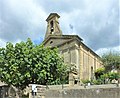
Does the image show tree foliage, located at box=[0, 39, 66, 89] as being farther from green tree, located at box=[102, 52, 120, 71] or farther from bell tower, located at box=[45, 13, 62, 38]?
bell tower, located at box=[45, 13, 62, 38]

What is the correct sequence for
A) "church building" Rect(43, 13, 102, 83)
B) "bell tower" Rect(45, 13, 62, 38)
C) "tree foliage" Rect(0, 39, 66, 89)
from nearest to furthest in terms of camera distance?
1. "tree foliage" Rect(0, 39, 66, 89)
2. "church building" Rect(43, 13, 102, 83)
3. "bell tower" Rect(45, 13, 62, 38)

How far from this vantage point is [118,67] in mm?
34500

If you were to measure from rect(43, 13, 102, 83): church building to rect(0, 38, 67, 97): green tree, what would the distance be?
595 centimetres

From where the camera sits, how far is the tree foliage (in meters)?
25.8

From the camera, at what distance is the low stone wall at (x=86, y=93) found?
1670cm

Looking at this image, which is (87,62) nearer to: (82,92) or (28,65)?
(28,65)

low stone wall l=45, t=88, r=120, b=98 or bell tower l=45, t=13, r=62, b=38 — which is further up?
bell tower l=45, t=13, r=62, b=38

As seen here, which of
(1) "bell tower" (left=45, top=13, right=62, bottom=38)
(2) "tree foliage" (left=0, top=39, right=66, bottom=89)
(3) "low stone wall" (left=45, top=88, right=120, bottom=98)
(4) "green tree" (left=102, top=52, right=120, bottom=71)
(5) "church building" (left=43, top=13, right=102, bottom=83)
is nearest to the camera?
(3) "low stone wall" (left=45, top=88, right=120, bottom=98)

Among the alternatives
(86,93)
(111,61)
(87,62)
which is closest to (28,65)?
(86,93)

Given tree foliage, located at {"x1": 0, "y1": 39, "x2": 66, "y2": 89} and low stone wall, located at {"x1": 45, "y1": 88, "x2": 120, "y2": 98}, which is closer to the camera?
low stone wall, located at {"x1": 45, "y1": 88, "x2": 120, "y2": 98}

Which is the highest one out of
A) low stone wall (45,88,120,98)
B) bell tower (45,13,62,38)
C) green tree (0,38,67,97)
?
bell tower (45,13,62,38)

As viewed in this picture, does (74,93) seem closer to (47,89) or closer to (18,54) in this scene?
(47,89)

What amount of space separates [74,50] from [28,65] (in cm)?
1142

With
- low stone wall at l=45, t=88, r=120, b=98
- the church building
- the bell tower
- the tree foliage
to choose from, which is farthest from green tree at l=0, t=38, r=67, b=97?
the bell tower
